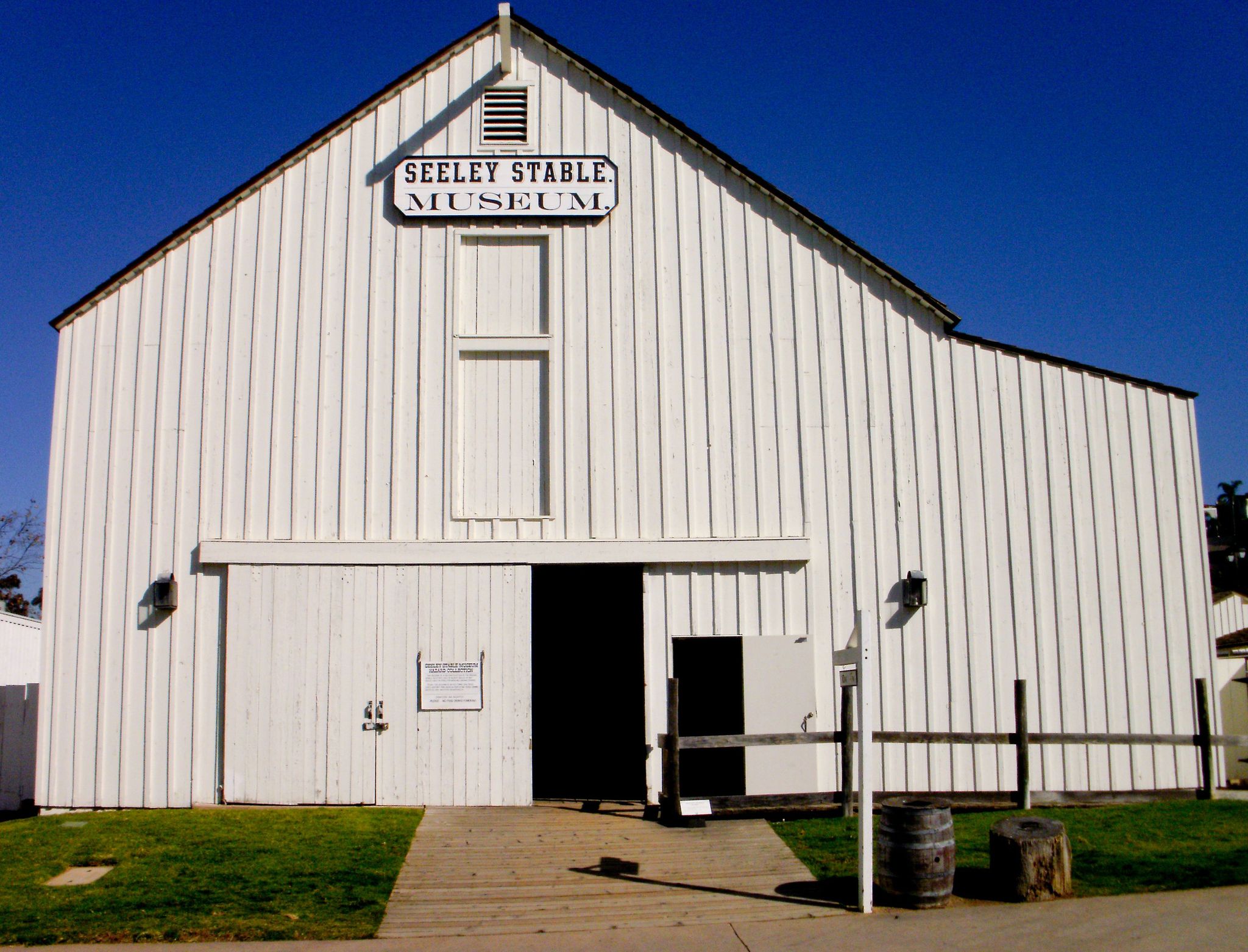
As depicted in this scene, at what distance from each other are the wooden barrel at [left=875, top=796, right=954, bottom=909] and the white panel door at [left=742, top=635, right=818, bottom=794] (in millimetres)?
3856

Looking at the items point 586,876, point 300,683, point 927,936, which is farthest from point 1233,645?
point 300,683

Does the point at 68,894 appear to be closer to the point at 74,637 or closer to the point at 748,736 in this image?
the point at 74,637

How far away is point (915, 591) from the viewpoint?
488 inches

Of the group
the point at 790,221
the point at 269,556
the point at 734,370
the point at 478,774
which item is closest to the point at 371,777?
the point at 478,774

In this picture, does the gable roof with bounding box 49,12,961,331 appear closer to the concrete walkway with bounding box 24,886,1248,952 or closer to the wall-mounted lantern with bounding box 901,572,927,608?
the wall-mounted lantern with bounding box 901,572,927,608

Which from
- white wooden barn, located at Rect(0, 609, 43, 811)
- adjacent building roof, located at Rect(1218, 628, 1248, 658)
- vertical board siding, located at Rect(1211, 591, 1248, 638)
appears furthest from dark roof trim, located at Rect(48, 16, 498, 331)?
vertical board siding, located at Rect(1211, 591, 1248, 638)

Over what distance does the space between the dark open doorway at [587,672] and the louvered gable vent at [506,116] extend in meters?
7.06

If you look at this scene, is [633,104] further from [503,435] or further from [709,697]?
[709,697]

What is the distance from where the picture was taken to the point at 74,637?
12117 mm

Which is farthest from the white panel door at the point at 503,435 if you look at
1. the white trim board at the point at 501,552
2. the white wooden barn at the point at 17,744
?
the white wooden barn at the point at 17,744

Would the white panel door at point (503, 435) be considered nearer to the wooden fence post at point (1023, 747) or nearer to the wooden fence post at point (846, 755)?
the wooden fence post at point (846, 755)

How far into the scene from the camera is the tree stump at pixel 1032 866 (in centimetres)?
820

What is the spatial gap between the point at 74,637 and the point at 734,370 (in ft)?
27.9

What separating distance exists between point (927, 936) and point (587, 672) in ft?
37.4
